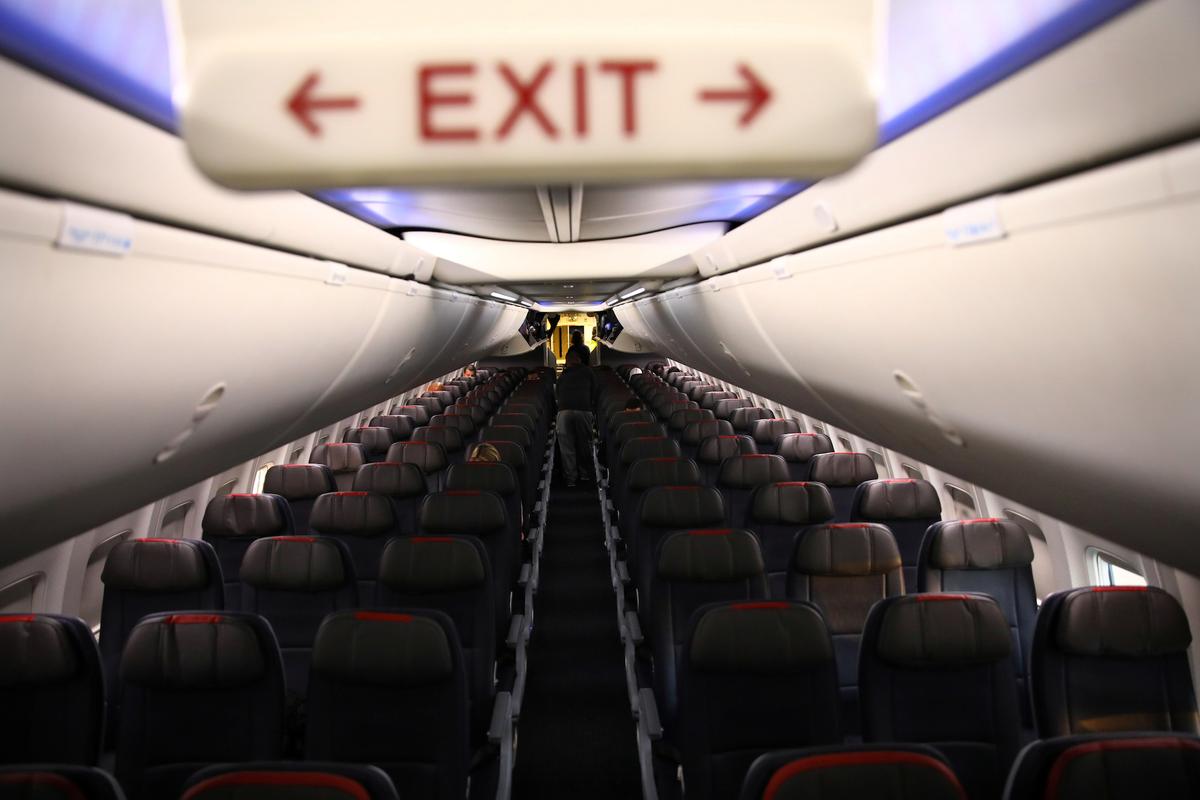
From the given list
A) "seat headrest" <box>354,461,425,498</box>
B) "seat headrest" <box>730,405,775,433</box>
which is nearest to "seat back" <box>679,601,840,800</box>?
"seat headrest" <box>354,461,425,498</box>

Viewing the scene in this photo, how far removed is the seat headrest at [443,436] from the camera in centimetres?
900

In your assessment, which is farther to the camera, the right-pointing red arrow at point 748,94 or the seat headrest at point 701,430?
the seat headrest at point 701,430

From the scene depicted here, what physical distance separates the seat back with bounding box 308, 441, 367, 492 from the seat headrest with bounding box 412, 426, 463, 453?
89 centimetres

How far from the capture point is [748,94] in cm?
109

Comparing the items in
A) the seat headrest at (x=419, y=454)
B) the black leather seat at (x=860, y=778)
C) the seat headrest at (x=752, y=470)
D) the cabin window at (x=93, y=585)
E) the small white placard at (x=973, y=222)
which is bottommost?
the cabin window at (x=93, y=585)

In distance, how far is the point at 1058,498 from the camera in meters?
3.22

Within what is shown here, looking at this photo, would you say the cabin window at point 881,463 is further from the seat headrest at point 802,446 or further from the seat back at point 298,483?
the seat back at point 298,483

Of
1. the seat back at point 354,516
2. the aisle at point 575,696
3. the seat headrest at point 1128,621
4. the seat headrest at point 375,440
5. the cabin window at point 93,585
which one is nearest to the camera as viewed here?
the seat headrest at point 1128,621

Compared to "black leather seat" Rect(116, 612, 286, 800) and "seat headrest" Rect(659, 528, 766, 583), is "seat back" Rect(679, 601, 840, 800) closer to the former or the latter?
"seat headrest" Rect(659, 528, 766, 583)

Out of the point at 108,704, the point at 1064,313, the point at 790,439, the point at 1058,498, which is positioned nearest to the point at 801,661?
the point at 1058,498

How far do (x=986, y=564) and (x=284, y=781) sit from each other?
3421 millimetres

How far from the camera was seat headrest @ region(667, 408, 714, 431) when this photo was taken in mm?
10131

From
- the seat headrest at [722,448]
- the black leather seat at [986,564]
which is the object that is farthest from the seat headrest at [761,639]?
the seat headrest at [722,448]

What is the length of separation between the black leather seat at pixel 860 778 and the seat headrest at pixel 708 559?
2197 millimetres
